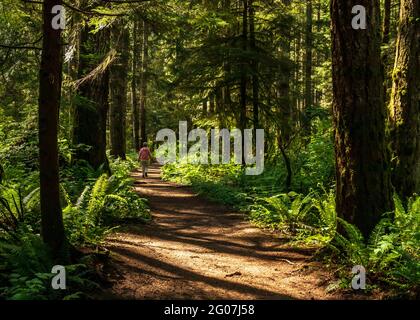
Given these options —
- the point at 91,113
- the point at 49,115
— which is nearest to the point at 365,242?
the point at 49,115

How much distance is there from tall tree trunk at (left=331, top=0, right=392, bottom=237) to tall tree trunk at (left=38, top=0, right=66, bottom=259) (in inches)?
169

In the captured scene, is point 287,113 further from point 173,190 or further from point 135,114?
point 135,114

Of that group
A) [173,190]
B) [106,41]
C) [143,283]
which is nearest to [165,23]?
[106,41]

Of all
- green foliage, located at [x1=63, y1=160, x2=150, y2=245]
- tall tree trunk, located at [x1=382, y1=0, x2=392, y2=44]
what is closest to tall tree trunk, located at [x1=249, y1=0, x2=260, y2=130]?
tall tree trunk, located at [x1=382, y1=0, x2=392, y2=44]

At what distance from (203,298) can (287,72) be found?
1245cm

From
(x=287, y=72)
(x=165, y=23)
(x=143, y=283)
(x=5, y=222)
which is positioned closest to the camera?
(x=143, y=283)

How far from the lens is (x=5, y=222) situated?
6.52 m

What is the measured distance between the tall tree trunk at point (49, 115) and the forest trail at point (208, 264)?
1.39 meters

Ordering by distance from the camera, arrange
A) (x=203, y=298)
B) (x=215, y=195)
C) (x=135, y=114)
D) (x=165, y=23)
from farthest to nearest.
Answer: (x=135, y=114), (x=215, y=195), (x=165, y=23), (x=203, y=298)

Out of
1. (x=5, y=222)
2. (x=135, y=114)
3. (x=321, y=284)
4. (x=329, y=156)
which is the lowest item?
(x=321, y=284)

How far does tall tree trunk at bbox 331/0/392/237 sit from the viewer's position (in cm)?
661

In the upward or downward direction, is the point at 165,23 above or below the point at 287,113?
above

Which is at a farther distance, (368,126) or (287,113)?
(287,113)

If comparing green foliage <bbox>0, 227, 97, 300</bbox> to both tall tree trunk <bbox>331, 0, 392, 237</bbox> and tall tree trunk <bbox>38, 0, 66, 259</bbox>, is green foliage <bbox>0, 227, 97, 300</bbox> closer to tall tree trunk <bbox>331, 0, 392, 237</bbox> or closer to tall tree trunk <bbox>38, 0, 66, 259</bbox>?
tall tree trunk <bbox>38, 0, 66, 259</bbox>
